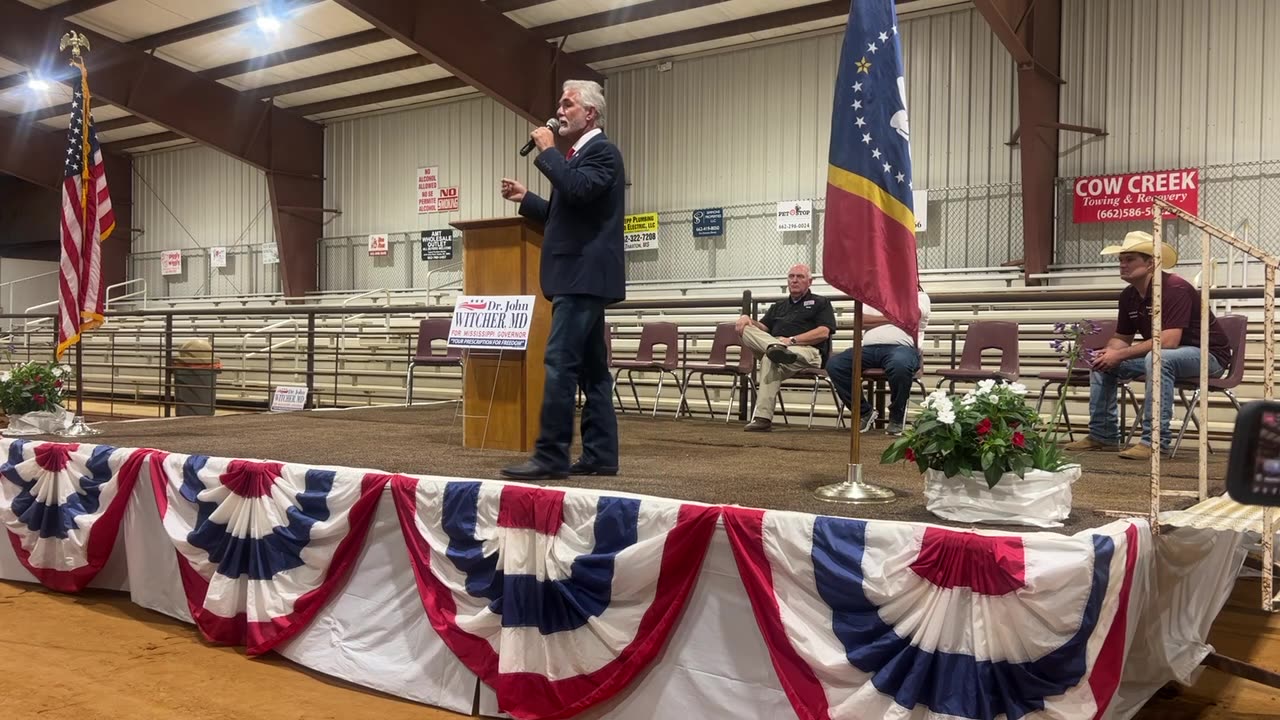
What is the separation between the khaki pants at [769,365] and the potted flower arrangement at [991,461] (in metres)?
2.69

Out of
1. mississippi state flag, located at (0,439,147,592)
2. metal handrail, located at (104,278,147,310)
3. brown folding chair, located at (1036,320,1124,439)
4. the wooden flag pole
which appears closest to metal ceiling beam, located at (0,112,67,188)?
metal handrail, located at (104,278,147,310)

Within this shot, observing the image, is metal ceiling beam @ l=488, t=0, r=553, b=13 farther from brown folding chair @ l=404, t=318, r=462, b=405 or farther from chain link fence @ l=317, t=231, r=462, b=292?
brown folding chair @ l=404, t=318, r=462, b=405

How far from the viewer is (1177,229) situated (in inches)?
383

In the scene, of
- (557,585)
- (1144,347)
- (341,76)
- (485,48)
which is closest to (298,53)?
(341,76)

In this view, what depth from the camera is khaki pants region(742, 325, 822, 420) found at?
17.0 ft

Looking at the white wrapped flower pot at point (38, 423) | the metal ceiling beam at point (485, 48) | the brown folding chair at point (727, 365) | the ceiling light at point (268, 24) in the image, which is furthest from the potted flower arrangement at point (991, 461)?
the ceiling light at point (268, 24)

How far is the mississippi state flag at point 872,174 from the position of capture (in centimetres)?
274

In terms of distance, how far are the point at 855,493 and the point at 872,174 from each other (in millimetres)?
950

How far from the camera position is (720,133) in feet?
41.2

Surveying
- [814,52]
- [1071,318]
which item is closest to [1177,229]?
[1071,318]

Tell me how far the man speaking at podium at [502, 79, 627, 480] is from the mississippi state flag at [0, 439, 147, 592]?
1.84 m

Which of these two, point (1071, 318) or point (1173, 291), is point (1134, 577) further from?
point (1071, 318)

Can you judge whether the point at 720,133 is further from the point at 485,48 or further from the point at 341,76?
the point at 341,76

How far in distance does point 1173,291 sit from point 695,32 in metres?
9.02
